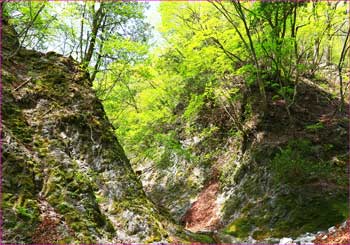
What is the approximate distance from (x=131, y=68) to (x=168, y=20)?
461cm

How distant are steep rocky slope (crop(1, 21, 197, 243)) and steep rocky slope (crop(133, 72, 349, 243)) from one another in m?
4.64

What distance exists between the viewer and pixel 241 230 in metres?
11.8

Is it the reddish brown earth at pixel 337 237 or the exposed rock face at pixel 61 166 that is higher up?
the exposed rock face at pixel 61 166

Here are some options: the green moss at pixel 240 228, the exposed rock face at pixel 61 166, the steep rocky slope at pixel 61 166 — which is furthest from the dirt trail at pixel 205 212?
the exposed rock face at pixel 61 166

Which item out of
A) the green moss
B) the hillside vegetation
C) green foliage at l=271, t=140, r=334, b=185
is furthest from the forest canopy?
the green moss

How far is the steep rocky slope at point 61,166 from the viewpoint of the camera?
19.6ft

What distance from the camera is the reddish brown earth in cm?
775

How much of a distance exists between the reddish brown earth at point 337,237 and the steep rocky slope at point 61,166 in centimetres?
379

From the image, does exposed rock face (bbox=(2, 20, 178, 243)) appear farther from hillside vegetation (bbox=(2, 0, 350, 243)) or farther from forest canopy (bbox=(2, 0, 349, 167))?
forest canopy (bbox=(2, 0, 349, 167))

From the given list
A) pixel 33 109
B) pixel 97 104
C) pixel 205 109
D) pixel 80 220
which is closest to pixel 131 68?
pixel 97 104

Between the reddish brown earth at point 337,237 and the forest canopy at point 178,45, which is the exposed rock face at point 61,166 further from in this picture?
the reddish brown earth at point 337,237

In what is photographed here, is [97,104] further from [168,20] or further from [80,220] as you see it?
[168,20]

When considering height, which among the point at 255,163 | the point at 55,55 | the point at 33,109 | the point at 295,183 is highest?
the point at 55,55

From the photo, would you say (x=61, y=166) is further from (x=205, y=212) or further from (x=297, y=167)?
(x=205, y=212)
